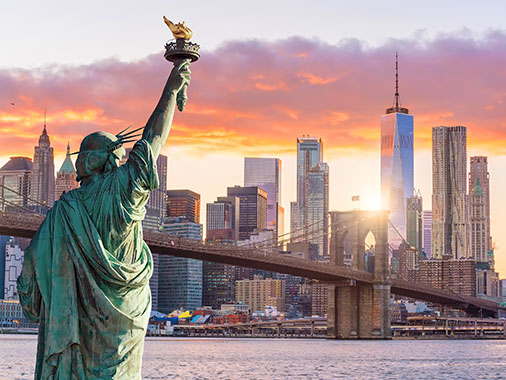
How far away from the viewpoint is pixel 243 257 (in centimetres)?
6438

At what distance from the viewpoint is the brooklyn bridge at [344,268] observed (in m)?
59.8

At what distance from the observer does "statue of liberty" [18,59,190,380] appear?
6.64 m

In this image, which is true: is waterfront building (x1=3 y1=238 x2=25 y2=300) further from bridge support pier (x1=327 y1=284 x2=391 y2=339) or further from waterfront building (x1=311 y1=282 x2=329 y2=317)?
bridge support pier (x1=327 y1=284 x2=391 y2=339)

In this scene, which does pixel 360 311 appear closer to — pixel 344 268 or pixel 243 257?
pixel 344 268

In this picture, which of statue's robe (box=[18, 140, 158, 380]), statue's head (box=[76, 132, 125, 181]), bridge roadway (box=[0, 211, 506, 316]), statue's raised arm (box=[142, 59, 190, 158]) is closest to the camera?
statue's robe (box=[18, 140, 158, 380])

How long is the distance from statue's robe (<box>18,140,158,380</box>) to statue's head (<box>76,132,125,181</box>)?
0.36 feet

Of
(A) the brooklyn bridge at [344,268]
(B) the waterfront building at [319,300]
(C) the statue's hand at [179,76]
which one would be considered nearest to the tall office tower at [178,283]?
(B) the waterfront building at [319,300]

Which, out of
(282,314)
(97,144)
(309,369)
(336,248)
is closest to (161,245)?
(309,369)

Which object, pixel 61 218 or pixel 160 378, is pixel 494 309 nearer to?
pixel 160 378

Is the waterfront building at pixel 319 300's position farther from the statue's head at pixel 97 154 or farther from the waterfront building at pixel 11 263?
the statue's head at pixel 97 154

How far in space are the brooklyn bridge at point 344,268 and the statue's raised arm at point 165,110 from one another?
1628 inches

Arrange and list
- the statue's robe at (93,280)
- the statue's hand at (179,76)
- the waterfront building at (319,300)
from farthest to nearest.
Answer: the waterfront building at (319,300) → the statue's hand at (179,76) → the statue's robe at (93,280)

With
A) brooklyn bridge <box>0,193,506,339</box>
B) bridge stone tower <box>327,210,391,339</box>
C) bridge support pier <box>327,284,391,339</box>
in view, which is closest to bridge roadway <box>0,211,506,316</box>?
brooklyn bridge <box>0,193,506,339</box>

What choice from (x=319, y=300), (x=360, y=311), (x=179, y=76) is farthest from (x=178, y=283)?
(x=179, y=76)
